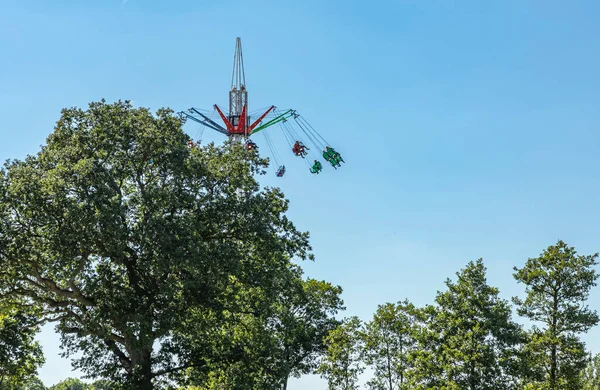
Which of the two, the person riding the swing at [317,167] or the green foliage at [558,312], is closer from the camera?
the green foliage at [558,312]

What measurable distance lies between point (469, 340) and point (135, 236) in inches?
786

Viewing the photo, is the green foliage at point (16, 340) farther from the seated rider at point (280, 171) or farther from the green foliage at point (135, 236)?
the seated rider at point (280, 171)

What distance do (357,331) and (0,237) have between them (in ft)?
95.1

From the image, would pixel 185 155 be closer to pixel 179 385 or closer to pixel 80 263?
pixel 80 263

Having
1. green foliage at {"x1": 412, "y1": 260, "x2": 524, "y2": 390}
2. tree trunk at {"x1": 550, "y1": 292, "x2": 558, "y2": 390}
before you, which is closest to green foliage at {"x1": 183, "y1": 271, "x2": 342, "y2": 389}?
green foliage at {"x1": 412, "y1": 260, "x2": 524, "y2": 390}

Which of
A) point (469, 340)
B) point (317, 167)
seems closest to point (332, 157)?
point (317, 167)

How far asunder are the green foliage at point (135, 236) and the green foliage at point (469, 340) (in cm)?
1043

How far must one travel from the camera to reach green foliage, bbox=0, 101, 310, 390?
30500 millimetres

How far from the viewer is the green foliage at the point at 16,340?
34.3 metres

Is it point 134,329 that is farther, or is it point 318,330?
point 318,330

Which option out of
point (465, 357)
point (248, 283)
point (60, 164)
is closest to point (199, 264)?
point (248, 283)

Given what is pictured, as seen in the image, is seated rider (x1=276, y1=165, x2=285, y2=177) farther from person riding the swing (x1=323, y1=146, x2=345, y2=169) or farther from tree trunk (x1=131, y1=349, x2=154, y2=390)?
tree trunk (x1=131, y1=349, x2=154, y2=390)

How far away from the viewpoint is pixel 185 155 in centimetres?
3331

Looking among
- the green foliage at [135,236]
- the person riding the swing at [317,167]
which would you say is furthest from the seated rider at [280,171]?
the green foliage at [135,236]
